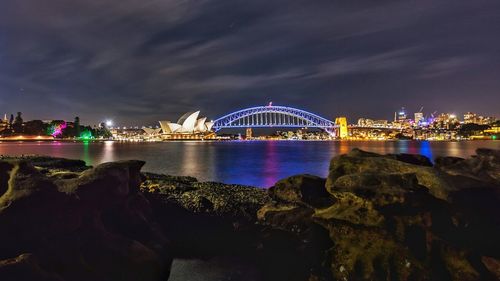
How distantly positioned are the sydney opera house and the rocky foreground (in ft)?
469

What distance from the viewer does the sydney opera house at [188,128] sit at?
155250 millimetres

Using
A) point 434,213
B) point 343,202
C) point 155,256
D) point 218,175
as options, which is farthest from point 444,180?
point 218,175

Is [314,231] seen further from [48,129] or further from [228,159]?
[48,129]

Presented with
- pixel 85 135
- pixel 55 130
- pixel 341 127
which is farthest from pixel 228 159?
pixel 85 135

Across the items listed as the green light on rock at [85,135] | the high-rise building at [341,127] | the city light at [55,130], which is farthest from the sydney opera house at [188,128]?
the high-rise building at [341,127]

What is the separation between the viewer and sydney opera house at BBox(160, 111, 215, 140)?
155 meters

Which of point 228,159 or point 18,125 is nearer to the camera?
point 228,159

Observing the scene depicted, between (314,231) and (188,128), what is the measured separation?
15317cm

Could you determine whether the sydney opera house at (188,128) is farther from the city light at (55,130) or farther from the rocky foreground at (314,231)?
the rocky foreground at (314,231)

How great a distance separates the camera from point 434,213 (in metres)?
7.88

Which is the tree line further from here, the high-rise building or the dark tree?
the high-rise building

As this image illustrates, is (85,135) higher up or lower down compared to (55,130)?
lower down

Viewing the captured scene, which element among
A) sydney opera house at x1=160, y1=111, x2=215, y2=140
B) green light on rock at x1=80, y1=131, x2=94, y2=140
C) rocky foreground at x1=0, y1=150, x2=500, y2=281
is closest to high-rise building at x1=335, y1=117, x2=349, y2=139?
sydney opera house at x1=160, y1=111, x2=215, y2=140

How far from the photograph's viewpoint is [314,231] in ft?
30.3
